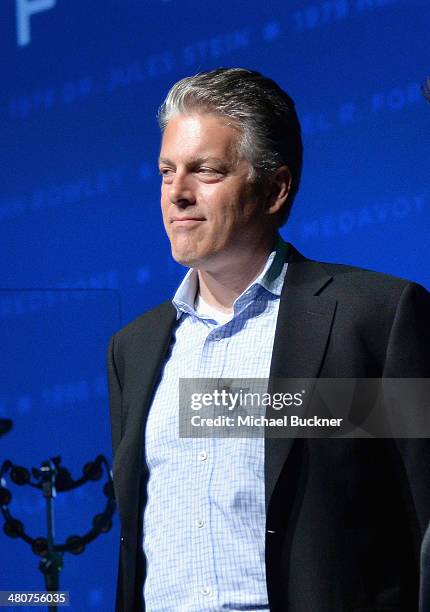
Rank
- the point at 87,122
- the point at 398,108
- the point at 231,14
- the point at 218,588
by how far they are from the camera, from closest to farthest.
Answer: the point at 218,588
the point at 398,108
the point at 231,14
the point at 87,122

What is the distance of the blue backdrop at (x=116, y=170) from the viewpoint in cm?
305

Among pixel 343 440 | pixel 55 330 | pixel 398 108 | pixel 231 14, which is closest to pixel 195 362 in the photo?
pixel 343 440

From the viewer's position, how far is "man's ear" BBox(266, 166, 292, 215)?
2.30 meters

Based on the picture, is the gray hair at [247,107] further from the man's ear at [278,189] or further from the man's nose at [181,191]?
the man's nose at [181,191]

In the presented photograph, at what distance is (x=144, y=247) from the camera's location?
11.3ft

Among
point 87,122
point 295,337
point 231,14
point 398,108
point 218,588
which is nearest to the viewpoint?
point 218,588

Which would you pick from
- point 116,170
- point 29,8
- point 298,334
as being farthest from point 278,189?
point 29,8

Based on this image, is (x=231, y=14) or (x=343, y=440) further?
(x=231, y=14)

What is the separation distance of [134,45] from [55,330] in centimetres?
98

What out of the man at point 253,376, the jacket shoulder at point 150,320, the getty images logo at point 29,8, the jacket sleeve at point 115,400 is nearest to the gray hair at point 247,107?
the man at point 253,376

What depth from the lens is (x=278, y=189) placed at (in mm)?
2320

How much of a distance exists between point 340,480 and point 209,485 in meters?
0.25

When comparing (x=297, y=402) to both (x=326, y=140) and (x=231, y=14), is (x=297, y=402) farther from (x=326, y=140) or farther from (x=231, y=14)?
(x=231, y=14)

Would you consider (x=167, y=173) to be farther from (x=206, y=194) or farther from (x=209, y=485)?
(x=209, y=485)
